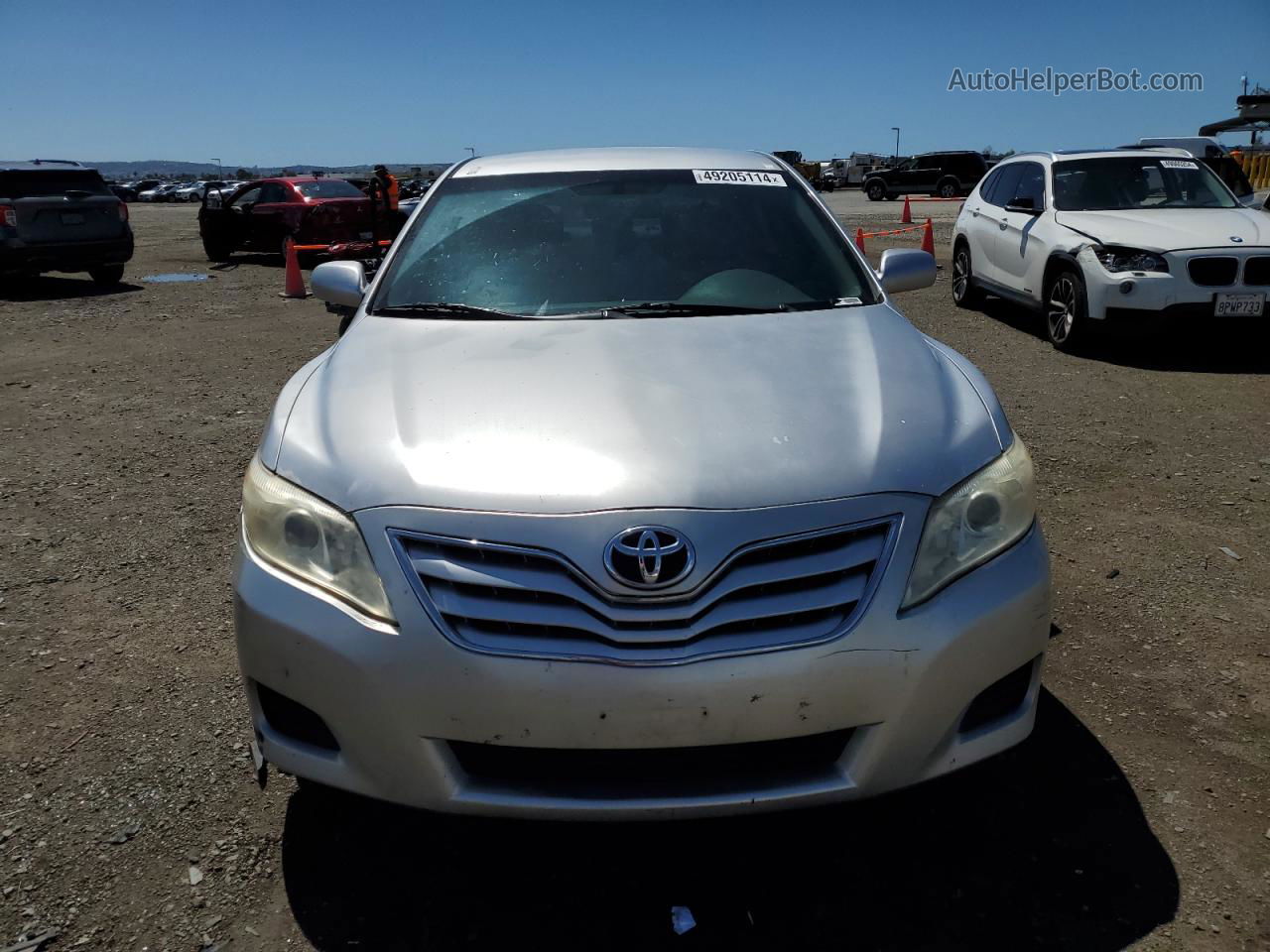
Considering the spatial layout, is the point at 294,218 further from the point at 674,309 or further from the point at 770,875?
the point at 770,875

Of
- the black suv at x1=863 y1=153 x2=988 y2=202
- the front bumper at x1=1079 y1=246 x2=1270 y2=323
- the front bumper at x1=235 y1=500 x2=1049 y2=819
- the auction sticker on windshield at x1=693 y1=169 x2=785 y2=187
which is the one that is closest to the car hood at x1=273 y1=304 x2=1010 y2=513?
the front bumper at x1=235 y1=500 x2=1049 y2=819

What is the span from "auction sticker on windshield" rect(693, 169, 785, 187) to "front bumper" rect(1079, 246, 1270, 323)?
480cm

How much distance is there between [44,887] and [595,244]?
2.35 m

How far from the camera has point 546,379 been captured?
2531mm

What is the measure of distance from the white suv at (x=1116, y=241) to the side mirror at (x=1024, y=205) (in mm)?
12

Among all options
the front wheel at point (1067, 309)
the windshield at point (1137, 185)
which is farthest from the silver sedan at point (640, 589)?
the windshield at point (1137, 185)

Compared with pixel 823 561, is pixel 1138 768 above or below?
below

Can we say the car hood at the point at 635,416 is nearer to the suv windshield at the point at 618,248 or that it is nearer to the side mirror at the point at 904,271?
the suv windshield at the point at 618,248

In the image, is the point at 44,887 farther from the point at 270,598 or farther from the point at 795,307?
the point at 795,307

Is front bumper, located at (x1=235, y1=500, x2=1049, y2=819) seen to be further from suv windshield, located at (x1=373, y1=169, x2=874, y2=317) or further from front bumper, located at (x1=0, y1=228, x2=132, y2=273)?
front bumper, located at (x1=0, y1=228, x2=132, y2=273)

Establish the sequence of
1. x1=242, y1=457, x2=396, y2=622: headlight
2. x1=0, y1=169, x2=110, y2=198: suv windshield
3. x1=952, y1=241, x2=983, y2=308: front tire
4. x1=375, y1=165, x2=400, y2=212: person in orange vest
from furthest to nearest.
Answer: x1=375, y1=165, x2=400, y2=212: person in orange vest < x1=0, y1=169, x2=110, y2=198: suv windshield < x1=952, y1=241, x2=983, y2=308: front tire < x1=242, y1=457, x2=396, y2=622: headlight

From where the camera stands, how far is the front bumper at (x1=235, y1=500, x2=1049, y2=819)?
1867 millimetres

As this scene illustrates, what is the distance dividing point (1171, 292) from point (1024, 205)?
6.23ft

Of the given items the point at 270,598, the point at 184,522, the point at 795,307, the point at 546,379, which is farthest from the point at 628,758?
the point at 184,522
